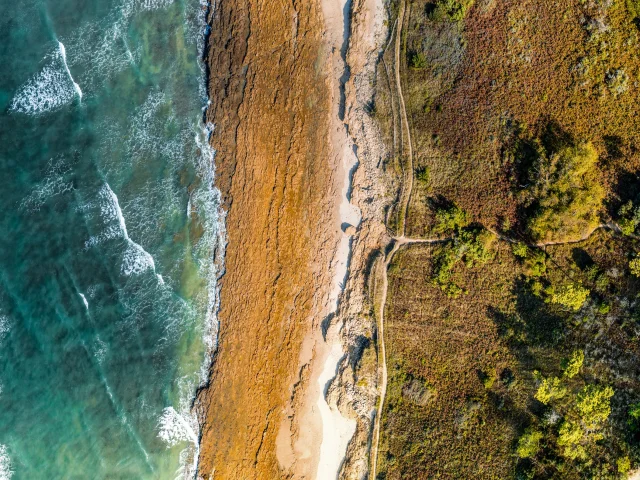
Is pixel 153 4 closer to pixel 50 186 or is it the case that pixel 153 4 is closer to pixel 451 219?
pixel 50 186

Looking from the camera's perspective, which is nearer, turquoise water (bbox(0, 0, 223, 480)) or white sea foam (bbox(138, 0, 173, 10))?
turquoise water (bbox(0, 0, 223, 480))

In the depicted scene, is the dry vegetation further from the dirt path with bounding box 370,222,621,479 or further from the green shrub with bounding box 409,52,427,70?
the dirt path with bounding box 370,222,621,479

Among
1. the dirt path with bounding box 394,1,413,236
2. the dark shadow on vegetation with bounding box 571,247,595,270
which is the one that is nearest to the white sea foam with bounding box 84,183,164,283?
the dirt path with bounding box 394,1,413,236

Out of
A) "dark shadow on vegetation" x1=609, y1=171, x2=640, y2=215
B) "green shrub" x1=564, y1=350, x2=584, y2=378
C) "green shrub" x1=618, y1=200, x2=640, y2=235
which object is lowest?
"green shrub" x1=564, y1=350, x2=584, y2=378

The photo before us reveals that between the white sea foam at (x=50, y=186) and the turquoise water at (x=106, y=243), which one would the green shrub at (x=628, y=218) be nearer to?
the turquoise water at (x=106, y=243)

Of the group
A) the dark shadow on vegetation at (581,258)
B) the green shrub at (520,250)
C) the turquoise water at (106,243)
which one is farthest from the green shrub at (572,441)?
the turquoise water at (106,243)

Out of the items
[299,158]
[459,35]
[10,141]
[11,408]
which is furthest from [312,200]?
[11,408]

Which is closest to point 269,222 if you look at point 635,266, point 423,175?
point 423,175
